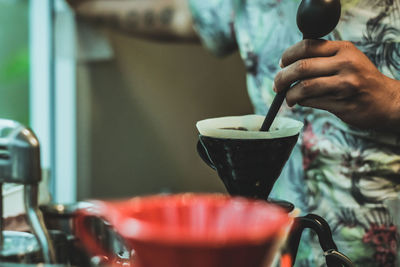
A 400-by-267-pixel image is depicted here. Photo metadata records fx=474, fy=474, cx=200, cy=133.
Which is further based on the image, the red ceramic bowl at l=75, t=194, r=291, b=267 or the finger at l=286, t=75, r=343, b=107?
the finger at l=286, t=75, r=343, b=107

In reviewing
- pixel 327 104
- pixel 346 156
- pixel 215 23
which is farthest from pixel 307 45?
pixel 215 23

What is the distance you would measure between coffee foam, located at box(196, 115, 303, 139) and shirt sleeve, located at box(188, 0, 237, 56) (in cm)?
62

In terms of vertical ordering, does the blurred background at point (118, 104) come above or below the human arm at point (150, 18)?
below

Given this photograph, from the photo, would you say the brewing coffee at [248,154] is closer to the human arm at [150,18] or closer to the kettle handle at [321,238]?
the kettle handle at [321,238]

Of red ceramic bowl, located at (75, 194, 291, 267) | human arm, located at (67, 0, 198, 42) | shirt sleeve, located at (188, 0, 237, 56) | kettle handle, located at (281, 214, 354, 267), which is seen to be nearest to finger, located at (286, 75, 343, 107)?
kettle handle, located at (281, 214, 354, 267)

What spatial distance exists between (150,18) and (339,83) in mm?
943

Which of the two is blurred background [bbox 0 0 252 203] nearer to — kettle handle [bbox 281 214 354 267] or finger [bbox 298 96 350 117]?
finger [bbox 298 96 350 117]

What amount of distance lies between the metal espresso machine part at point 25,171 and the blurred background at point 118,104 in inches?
47.7

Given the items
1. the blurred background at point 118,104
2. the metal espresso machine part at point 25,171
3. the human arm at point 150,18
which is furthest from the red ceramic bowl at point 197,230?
the blurred background at point 118,104

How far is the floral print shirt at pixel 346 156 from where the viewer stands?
2.87 ft

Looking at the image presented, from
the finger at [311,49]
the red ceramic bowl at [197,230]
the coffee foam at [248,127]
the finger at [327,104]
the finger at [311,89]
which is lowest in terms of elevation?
the red ceramic bowl at [197,230]

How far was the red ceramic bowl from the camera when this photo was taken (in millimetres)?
317

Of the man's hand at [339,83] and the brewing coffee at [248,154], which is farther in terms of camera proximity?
the man's hand at [339,83]

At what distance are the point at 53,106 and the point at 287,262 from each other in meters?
1.43
